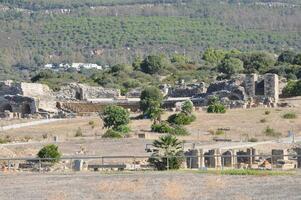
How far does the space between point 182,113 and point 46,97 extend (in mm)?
21991

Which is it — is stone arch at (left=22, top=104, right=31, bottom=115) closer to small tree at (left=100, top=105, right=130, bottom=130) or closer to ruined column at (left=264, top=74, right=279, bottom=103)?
ruined column at (left=264, top=74, right=279, bottom=103)

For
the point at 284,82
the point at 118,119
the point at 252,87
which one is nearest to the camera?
the point at 118,119

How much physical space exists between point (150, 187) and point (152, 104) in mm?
43634

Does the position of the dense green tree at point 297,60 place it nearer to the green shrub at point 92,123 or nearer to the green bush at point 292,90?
the green bush at point 292,90

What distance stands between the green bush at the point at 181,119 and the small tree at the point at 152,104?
37.0 inches

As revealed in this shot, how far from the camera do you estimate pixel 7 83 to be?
93062 millimetres

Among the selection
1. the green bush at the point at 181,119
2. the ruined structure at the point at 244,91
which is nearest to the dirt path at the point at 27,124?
the green bush at the point at 181,119

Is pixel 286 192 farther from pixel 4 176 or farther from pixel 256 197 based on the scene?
pixel 4 176

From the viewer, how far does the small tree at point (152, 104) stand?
230 feet

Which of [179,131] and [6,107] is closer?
[179,131]

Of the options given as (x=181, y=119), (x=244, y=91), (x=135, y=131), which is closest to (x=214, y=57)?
(x=244, y=91)

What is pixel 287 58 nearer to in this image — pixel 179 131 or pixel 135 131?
pixel 135 131

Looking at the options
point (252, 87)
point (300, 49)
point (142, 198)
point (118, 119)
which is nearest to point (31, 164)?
point (142, 198)

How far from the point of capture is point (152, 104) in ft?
249
